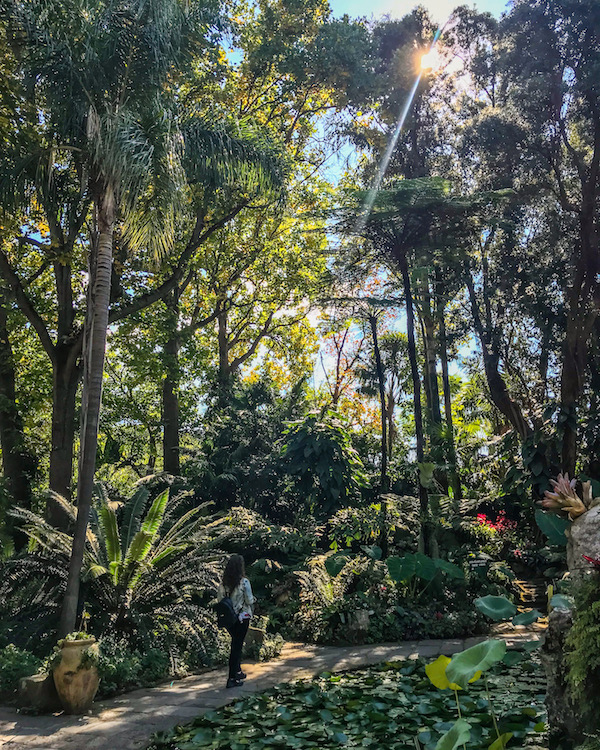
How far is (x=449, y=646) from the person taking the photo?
7.17 metres

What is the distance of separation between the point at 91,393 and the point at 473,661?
17.2ft

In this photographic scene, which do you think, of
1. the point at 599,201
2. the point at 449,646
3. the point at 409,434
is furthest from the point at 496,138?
the point at 409,434

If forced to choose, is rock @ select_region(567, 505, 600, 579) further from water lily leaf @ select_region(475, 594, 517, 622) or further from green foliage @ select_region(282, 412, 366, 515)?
green foliage @ select_region(282, 412, 366, 515)

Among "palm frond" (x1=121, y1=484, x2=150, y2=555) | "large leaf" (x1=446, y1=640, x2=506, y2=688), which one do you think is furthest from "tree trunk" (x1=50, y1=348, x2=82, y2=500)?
"large leaf" (x1=446, y1=640, x2=506, y2=688)

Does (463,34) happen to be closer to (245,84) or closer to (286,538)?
(245,84)

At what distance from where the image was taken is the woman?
5840 mm

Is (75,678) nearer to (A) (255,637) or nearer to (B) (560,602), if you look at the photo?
(A) (255,637)

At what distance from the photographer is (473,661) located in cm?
257

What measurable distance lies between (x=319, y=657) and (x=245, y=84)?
12408 mm

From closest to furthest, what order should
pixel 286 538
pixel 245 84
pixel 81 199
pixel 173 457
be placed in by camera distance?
pixel 81 199 → pixel 286 538 → pixel 245 84 → pixel 173 457

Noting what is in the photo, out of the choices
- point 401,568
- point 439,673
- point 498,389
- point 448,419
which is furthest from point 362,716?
point 448,419

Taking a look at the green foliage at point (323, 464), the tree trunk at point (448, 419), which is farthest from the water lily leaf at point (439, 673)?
the tree trunk at point (448, 419)

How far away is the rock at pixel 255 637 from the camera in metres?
7.21

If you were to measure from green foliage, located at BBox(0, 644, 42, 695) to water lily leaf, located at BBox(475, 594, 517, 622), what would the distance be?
438cm
